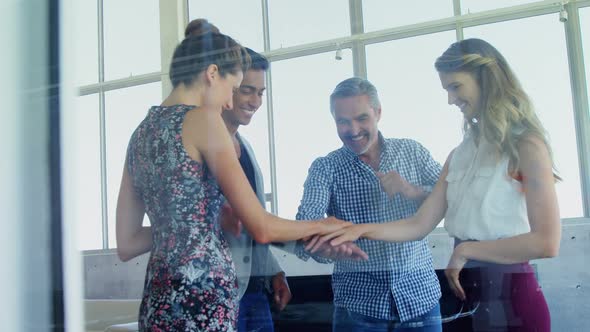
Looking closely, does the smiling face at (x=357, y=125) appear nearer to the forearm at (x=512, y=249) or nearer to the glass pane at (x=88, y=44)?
the forearm at (x=512, y=249)

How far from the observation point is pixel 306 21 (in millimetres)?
1105

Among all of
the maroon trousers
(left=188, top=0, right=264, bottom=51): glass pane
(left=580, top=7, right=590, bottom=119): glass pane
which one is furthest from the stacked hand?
(left=580, top=7, right=590, bottom=119): glass pane

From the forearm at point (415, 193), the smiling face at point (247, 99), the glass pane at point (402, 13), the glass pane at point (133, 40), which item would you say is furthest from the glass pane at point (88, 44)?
the forearm at point (415, 193)

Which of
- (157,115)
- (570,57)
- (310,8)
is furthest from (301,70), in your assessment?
(570,57)

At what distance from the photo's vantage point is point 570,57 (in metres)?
1.00

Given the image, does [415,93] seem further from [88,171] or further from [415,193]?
[88,171]

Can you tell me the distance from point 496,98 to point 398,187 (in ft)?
0.89

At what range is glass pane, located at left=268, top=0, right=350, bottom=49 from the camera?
1.09m

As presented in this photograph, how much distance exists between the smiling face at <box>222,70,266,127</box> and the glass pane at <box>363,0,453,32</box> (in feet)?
0.86

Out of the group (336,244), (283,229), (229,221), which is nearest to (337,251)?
(336,244)

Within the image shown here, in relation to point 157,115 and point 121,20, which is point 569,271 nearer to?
point 157,115

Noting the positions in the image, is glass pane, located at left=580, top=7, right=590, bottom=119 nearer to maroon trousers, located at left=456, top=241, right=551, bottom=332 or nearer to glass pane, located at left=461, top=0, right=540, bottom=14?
glass pane, located at left=461, top=0, right=540, bottom=14

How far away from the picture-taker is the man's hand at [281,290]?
1.11m

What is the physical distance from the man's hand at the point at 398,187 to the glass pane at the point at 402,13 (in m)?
0.32
